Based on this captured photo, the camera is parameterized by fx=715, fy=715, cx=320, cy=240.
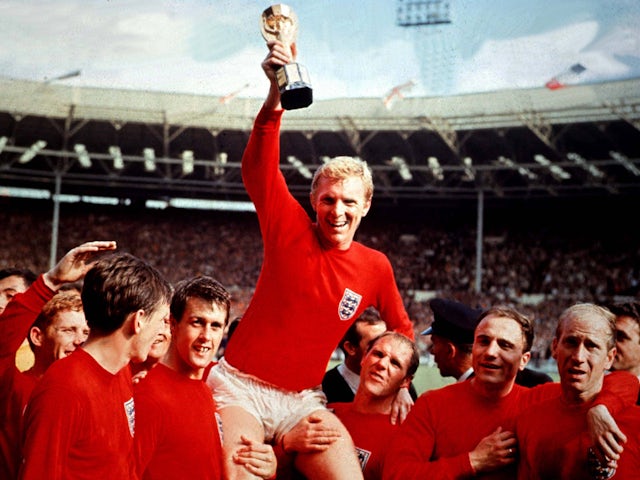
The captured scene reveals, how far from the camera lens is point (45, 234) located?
1173 inches

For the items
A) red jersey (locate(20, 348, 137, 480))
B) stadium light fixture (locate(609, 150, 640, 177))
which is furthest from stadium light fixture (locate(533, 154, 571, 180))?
red jersey (locate(20, 348, 137, 480))

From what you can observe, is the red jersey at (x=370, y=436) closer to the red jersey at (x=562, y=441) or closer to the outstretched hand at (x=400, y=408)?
the outstretched hand at (x=400, y=408)

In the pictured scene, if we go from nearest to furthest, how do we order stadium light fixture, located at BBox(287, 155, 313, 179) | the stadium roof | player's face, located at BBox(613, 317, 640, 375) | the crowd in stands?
player's face, located at BBox(613, 317, 640, 375) → the stadium roof → the crowd in stands → stadium light fixture, located at BBox(287, 155, 313, 179)

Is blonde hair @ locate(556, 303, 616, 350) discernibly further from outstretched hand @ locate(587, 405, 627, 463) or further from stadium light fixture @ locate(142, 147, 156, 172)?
stadium light fixture @ locate(142, 147, 156, 172)

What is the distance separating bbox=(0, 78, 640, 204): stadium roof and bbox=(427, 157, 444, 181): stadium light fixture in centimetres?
4

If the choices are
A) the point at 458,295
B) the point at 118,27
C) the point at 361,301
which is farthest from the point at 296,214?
the point at 118,27

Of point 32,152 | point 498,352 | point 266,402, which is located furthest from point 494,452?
point 32,152

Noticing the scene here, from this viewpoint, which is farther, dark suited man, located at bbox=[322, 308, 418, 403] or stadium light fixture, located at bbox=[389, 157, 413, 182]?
stadium light fixture, located at bbox=[389, 157, 413, 182]

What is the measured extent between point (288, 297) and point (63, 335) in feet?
3.89

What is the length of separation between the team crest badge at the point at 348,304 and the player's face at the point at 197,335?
59cm

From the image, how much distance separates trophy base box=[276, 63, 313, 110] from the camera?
9.70ft

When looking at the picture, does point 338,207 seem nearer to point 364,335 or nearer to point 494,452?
point 494,452

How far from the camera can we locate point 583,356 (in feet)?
11.0

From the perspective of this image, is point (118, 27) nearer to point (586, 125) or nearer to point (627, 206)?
point (586, 125)
